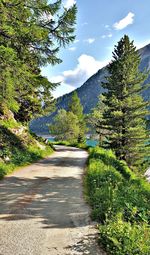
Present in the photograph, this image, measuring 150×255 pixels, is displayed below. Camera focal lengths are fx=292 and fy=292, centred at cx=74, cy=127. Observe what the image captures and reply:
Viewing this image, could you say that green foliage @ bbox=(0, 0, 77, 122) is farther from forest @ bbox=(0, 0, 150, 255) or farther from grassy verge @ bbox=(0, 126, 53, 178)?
grassy verge @ bbox=(0, 126, 53, 178)

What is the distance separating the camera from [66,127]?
275 feet

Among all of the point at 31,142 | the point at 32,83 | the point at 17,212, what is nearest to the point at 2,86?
the point at 32,83

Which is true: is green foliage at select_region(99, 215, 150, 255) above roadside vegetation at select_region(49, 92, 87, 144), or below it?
below

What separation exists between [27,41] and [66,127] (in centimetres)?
6851

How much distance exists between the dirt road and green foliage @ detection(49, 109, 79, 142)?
68.5 meters

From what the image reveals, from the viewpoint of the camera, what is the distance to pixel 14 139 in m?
24.4

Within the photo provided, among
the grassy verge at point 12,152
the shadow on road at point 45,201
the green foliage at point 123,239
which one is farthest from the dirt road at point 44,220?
the grassy verge at point 12,152

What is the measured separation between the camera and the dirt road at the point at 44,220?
6.29 m

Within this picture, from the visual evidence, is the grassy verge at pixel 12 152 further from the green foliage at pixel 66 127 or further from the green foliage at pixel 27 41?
the green foliage at pixel 66 127

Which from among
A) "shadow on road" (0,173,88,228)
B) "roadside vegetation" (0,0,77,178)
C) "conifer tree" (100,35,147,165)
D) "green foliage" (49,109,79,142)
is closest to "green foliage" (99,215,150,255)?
"shadow on road" (0,173,88,228)

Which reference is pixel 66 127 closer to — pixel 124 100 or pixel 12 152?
pixel 124 100

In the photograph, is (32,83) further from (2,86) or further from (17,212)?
(17,212)

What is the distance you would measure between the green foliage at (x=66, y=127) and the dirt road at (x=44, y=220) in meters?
68.5

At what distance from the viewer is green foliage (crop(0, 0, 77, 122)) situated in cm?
1385
